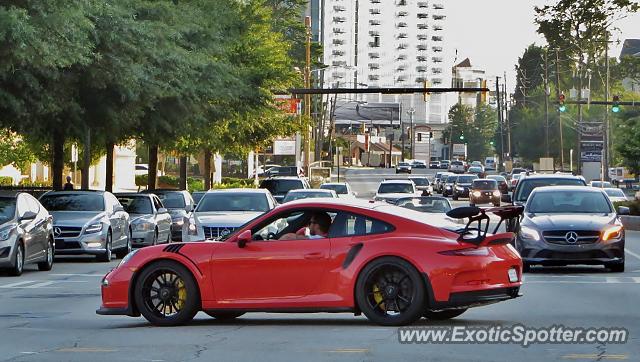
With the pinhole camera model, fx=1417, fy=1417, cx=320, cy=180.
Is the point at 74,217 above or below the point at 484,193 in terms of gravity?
above

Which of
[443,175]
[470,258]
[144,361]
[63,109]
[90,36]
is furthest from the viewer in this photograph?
[443,175]

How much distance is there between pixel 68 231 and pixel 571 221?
1127cm

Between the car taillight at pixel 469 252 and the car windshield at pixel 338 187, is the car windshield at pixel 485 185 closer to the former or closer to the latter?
the car windshield at pixel 338 187

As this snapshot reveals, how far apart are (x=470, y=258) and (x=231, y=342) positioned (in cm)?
277

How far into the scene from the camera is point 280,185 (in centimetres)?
4725

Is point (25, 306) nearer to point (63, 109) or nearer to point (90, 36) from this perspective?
point (90, 36)

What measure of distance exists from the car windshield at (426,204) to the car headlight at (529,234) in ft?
31.1

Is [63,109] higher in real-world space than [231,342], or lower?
higher

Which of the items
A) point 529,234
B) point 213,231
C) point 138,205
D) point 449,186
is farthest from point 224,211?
point 449,186

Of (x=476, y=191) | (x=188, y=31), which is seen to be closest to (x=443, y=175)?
(x=476, y=191)

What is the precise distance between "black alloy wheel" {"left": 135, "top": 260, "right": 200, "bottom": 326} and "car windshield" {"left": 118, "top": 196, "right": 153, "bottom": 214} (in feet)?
69.1

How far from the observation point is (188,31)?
39.7 meters

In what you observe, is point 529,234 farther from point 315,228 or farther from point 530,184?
point 315,228

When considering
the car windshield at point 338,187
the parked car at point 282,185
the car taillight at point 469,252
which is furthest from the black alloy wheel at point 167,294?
the car windshield at point 338,187
